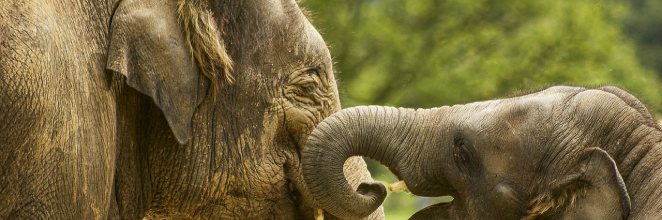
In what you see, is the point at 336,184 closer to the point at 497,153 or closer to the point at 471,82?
the point at 497,153

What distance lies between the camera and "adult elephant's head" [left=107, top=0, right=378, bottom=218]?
501cm

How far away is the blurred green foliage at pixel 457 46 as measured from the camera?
19.2 meters

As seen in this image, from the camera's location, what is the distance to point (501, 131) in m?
4.86

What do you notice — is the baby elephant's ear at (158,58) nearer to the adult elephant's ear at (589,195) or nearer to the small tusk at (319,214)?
the small tusk at (319,214)

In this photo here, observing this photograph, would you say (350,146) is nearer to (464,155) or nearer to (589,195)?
(464,155)

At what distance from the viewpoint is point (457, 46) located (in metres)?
19.9

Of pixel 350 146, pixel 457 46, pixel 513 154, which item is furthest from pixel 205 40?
pixel 457 46

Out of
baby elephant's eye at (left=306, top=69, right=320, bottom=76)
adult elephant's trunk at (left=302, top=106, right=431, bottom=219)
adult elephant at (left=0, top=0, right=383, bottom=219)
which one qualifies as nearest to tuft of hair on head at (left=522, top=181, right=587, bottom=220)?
adult elephant's trunk at (left=302, top=106, right=431, bottom=219)

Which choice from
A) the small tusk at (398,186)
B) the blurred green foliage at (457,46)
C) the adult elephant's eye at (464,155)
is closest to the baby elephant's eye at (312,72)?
the small tusk at (398,186)

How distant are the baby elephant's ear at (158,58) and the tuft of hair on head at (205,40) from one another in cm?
3

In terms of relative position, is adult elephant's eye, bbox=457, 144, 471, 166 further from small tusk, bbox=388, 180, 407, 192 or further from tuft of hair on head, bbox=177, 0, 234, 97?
tuft of hair on head, bbox=177, 0, 234, 97

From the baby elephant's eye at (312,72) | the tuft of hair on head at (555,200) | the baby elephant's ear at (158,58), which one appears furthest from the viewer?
the baby elephant's eye at (312,72)

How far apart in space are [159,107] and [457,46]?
15225mm

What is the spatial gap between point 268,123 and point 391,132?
0.73m
